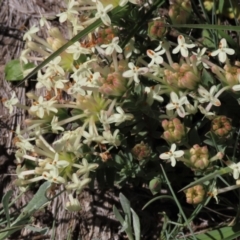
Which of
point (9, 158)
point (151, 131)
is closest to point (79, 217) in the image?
point (9, 158)

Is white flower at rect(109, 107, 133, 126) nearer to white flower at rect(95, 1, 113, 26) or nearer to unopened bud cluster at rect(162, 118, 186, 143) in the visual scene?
unopened bud cluster at rect(162, 118, 186, 143)

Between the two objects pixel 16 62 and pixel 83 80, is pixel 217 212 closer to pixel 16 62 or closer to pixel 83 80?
pixel 83 80

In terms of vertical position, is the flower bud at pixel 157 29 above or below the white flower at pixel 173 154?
above

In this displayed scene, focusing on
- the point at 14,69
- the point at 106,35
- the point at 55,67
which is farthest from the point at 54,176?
the point at 14,69

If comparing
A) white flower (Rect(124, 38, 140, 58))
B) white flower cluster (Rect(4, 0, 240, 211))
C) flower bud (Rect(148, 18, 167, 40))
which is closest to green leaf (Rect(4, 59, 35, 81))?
white flower cluster (Rect(4, 0, 240, 211))

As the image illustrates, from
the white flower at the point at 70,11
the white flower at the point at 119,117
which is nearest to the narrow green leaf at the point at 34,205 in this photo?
the white flower at the point at 119,117

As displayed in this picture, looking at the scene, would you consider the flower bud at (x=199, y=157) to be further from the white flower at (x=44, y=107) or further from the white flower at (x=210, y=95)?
the white flower at (x=44, y=107)
